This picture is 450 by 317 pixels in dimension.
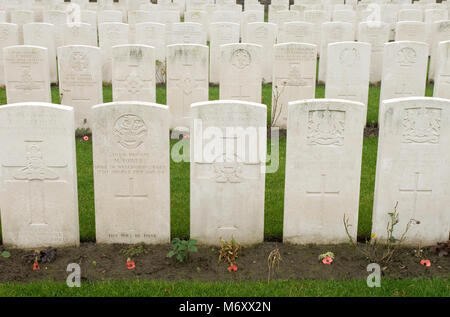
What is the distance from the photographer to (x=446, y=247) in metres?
5.00

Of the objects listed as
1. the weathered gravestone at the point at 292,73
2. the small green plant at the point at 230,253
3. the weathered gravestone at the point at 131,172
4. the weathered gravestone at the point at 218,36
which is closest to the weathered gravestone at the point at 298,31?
the weathered gravestone at the point at 218,36

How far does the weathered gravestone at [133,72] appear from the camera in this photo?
827cm

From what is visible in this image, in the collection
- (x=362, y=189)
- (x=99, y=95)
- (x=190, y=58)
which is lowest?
(x=362, y=189)

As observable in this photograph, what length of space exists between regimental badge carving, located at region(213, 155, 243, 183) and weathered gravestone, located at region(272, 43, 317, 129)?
3.74m

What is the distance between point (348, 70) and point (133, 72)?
11.5ft

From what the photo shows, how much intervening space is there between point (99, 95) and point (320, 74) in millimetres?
5608

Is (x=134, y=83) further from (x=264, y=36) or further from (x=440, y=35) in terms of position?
(x=440, y=35)

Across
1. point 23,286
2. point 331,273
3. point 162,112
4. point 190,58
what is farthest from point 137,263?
point 190,58

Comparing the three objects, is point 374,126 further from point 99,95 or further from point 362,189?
point 99,95

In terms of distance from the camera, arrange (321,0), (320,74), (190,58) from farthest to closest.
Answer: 1. (321,0)
2. (320,74)
3. (190,58)

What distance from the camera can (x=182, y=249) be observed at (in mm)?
4750

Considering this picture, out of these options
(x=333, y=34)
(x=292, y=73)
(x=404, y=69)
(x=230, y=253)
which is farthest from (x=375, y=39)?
(x=230, y=253)

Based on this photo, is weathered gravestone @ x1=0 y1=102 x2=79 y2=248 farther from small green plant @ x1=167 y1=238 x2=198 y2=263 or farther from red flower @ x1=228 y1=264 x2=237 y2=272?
red flower @ x1=228 y1=264 x2=237 y2=272

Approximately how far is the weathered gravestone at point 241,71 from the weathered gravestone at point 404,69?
2147 mm
